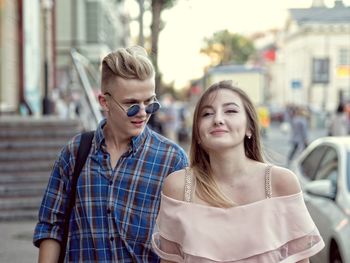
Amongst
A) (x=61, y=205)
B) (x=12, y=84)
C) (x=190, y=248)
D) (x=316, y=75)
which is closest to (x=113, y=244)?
(x=61, y=205)

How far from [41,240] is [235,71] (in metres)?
35.6

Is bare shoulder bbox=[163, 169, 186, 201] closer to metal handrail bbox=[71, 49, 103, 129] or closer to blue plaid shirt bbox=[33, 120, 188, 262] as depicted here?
blue plaid shirt bbox=[33, 120, 188, 262]

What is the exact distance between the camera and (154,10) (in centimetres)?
1141

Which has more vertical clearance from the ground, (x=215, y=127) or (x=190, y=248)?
(x=215, y=127)

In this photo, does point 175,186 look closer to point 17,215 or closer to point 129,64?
point 129,64

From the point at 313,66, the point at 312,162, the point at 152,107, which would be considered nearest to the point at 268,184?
the point at 152,107

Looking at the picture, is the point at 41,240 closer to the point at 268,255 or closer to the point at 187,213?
the point at 187,213

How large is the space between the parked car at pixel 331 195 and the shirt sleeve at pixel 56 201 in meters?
3.33

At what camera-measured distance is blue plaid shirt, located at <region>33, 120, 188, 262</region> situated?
306 cm

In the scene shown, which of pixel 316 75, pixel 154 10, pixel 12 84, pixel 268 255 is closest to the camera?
pixel 268 255

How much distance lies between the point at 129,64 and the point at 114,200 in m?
0.53

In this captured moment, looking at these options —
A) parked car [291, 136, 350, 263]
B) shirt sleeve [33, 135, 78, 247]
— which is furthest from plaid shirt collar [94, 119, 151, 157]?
parked car [291, 136, 350, 263]

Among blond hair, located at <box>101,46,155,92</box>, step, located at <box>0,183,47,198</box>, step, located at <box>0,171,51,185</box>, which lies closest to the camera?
blond hair, located at <box>101,46,155,92</box>

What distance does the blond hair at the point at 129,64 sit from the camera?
119 inches
